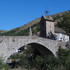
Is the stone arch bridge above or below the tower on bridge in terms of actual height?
below

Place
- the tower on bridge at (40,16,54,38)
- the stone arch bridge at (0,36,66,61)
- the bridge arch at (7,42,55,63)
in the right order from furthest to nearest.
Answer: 1. the tower on bridge at (40,16,54,38)
2. the bridge arch at (7,42,55,63)
3. the stone arch bridge at (0,36,66,61)

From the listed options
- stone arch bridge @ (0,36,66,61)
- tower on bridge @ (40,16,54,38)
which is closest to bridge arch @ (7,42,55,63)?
stone arch bridge @ (0,36,66,61)

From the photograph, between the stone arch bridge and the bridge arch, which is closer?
the stone arch bridge

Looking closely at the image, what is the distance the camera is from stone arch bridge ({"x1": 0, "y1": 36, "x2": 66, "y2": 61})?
3228 centimetres

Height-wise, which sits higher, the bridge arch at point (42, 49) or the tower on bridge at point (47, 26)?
the tower on bridge at point (47, 26)

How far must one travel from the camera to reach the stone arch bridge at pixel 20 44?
106 feet

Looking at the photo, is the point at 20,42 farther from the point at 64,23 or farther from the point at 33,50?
the point at 64,23

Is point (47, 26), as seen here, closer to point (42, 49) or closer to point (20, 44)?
point (42, 49)

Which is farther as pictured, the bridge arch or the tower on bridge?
the tower on bridge

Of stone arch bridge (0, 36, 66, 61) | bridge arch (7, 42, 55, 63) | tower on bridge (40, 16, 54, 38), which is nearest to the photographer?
stone arch bridge (0, 36, 66, 61)

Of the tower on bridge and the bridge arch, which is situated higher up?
the tower on bridge

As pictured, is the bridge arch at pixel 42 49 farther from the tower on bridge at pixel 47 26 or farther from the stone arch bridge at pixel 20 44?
the tower on bridge at pixel 47 26

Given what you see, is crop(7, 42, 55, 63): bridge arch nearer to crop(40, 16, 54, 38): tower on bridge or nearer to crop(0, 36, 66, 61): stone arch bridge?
crop(0, 36, 66, 61): stone arch bridge

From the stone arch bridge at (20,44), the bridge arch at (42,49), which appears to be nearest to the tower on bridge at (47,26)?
the bridge arch at (42,49)
